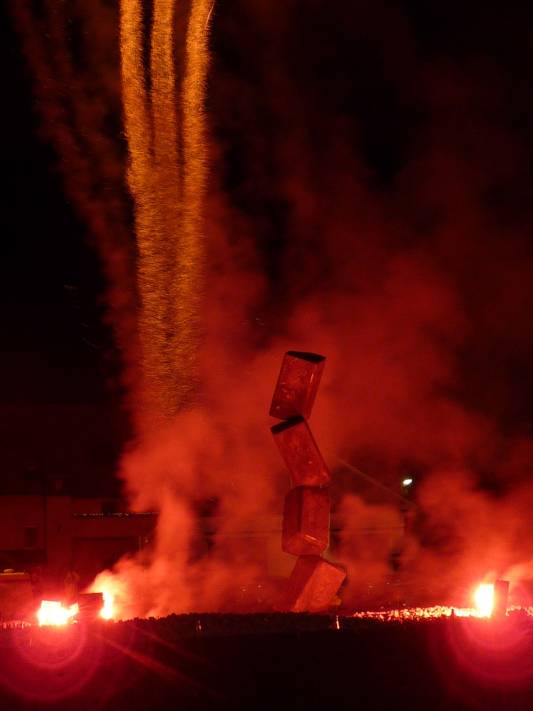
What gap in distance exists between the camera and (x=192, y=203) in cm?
991

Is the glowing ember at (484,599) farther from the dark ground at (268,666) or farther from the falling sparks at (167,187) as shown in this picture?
the falling sparks at (167,187)

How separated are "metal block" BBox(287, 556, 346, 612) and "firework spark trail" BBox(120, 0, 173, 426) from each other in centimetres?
429

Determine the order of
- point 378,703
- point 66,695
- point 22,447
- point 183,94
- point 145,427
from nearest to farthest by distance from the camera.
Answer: point 66,695
point 378,703
point 183,94
point 145,427
point 22,447

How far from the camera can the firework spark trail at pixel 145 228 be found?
8.88 m

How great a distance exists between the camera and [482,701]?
173 inches

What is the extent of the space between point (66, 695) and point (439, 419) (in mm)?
7938

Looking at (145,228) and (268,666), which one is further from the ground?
(145,228)

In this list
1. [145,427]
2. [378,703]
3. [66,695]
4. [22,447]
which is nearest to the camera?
[66,695]

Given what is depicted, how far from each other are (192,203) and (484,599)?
5.37m

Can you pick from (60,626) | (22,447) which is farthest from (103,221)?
(60,626)

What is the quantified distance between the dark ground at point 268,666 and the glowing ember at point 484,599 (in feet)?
3.58

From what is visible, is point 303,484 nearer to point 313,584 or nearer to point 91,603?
point 313,584

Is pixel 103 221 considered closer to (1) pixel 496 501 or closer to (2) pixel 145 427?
(2) pixel 145 427

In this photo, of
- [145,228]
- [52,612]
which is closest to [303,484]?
[52,612]
